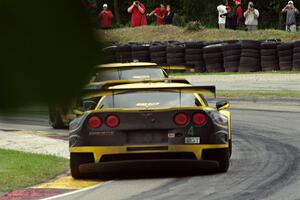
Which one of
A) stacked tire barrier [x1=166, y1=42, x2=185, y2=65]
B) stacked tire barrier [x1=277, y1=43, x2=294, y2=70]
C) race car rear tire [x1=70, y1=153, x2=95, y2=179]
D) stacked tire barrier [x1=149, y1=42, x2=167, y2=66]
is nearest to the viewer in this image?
stacked tire barrier [x1=149, y1=42, x2=167, y2=66]

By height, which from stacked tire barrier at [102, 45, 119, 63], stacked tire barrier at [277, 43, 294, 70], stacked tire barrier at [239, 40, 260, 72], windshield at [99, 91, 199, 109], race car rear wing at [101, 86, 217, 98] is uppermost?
stacked tire barrier at [102, 45, 119, 63]

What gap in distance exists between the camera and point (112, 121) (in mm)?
9820

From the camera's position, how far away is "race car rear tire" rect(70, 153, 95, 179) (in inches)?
394

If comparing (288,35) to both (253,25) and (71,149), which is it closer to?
(253,25)

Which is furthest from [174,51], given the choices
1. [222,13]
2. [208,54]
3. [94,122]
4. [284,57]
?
[284,57]

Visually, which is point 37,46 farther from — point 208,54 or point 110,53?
point 208,54

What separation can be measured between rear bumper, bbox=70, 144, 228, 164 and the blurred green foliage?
29.8ft

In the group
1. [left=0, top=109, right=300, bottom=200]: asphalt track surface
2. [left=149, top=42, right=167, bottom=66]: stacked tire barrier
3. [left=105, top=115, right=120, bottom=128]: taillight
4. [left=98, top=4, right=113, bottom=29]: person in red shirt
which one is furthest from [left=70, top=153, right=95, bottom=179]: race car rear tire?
[left=98, top=4, right=113, bottom=29]: person in red shirt

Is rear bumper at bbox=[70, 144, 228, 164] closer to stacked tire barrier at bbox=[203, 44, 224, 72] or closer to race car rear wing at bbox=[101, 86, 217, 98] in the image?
race car rear wing at bbox=[101, 86, 217, 98]

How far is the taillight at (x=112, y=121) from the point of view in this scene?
32.0 ft

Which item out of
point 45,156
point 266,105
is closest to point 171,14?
point 45,156

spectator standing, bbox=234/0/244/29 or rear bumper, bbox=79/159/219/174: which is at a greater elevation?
spectator standing, bbox=234/0/244/29

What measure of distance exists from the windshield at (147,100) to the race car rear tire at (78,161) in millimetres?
600

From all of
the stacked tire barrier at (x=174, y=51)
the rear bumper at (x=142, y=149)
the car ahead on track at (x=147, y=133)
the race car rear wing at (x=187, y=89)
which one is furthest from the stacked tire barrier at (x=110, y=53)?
the rear bumper at (x=142, y=149)
